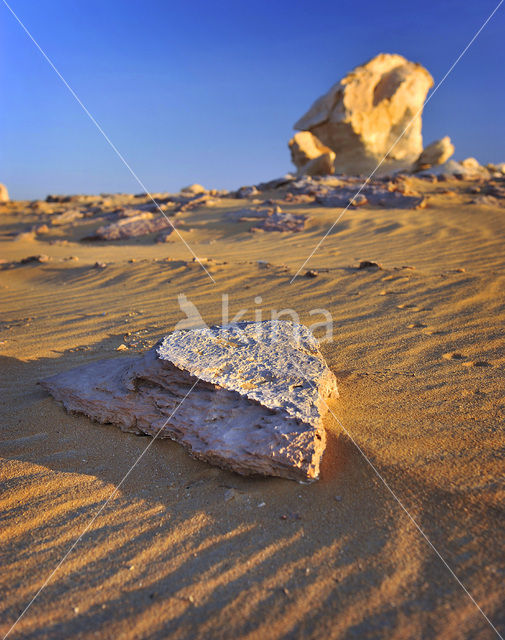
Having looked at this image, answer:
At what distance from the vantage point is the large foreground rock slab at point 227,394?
184cm

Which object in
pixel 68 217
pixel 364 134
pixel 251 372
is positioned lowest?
pixel 68 217

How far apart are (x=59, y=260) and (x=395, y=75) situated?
25.5 meters

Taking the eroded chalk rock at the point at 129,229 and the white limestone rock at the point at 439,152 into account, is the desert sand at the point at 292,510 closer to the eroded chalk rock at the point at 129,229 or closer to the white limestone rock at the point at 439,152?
the eroded chalk rock at the point at 129,229

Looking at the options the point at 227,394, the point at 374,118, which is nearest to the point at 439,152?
the point at 374,118

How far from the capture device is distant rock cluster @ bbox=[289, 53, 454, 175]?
952 inches

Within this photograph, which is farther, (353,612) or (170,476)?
(170,476)

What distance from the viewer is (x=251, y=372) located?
222 cm

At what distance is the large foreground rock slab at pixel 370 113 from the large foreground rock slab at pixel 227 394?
81.9 ft

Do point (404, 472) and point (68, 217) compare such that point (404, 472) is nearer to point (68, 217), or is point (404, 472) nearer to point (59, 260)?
point (59, 260)

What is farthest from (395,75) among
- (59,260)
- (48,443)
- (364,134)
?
(48,443)

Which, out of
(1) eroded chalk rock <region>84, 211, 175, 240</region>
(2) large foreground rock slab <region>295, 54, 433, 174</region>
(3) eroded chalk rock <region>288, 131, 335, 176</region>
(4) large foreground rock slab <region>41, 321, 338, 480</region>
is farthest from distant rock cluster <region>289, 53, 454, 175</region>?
(4) large foreground rock slab <region>41, 321, 338, 480</region>

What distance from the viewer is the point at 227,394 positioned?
81.4 inches

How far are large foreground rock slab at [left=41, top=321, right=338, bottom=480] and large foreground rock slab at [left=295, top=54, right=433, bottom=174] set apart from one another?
24951 mm

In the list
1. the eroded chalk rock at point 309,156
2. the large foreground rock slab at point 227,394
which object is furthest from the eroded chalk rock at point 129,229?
the eroded chalk rock at point 309,156
